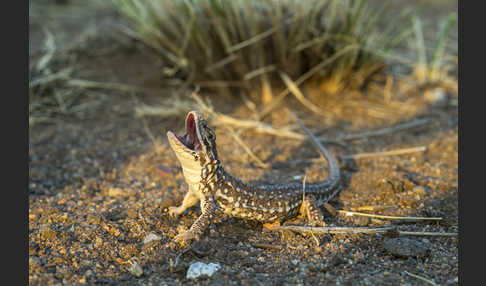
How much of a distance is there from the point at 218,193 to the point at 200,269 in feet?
2.37

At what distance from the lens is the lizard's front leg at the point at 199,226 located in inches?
133

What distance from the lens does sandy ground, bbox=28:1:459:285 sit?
318cm

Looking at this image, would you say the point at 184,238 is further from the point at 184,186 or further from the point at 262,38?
the point at 262,38

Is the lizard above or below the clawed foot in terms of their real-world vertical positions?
above

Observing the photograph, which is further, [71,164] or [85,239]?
[71,164]

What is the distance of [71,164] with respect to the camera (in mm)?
4871

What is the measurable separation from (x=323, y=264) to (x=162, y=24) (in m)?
3.88

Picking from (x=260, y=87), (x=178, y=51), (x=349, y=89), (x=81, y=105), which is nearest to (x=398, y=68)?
(x=349, y=89)

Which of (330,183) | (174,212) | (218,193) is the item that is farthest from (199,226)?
(330,183)

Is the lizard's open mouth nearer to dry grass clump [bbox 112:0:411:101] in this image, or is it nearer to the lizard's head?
the lizard's head

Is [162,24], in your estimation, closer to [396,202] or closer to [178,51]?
[178,51]

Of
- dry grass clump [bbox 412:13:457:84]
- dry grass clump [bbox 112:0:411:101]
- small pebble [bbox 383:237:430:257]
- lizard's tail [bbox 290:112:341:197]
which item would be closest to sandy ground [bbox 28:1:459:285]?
small pebble [bbox 383:237:430:257]

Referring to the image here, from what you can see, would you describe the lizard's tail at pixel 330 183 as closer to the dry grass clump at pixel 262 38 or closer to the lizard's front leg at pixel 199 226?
the lizard's front leg at pixel 199 226

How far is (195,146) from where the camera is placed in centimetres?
351
